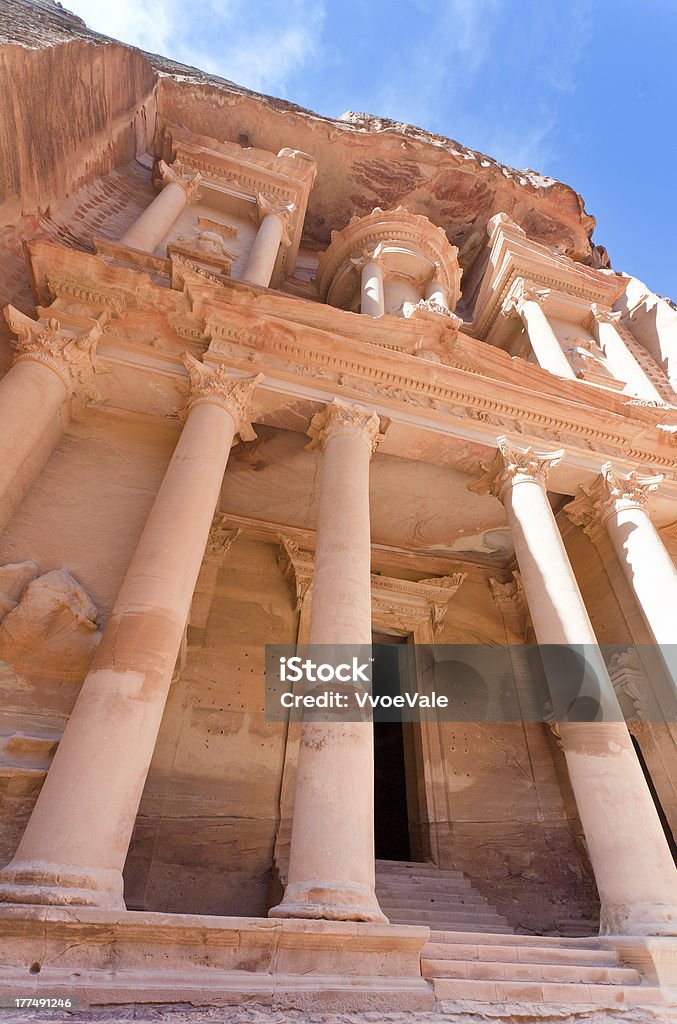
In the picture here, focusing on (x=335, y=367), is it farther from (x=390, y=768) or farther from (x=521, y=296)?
(x=521, y=296)

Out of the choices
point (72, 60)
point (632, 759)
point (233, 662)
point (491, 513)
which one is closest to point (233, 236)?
point (72, 60)

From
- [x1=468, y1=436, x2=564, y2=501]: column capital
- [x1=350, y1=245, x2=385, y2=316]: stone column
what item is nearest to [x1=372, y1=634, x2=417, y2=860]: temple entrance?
[x1=468, y1=436, x2=564, y2=501]: column capital

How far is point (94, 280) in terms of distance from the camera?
26.9ft

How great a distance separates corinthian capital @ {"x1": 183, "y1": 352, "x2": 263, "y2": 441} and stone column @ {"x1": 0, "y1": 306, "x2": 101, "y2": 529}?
1451 millimetres

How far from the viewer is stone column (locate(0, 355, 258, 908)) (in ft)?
12.4

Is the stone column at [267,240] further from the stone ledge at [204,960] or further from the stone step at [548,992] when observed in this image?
the stone step at [548,992]

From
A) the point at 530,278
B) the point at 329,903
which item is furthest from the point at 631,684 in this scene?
the point at 530,278

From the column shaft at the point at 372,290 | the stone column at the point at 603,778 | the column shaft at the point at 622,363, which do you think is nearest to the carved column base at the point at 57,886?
the stone column at the point at 603,778

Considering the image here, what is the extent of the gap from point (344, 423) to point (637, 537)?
485 cm

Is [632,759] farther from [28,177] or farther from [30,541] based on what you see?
[28,177]

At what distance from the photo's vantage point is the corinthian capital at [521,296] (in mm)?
16297

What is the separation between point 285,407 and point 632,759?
6.42 meters

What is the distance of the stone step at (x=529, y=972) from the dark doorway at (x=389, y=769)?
6.59 m

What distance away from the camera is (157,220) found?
12852 millimetres
